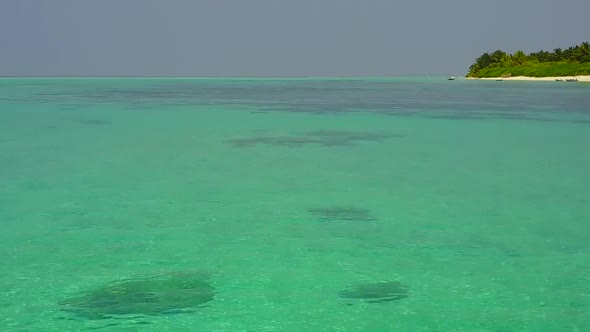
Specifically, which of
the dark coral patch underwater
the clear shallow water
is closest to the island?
the clear shallow water

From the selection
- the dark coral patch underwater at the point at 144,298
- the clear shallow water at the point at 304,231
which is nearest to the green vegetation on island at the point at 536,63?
the clear shallow water at the point at 304,231

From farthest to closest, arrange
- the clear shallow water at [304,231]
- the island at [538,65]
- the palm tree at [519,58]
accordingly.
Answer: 1. the palm tree at [519,58]
2. the island at [538,65]
3. the clear shallow water at [304,231]

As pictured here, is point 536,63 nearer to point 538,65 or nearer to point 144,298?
point 538,65

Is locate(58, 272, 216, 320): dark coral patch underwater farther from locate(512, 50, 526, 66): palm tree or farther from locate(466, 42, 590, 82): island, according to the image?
locate(512, 50, 526, 66): palm tree

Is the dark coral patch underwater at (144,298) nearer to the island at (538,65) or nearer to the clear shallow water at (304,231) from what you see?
the clear shallow water at (304,231)

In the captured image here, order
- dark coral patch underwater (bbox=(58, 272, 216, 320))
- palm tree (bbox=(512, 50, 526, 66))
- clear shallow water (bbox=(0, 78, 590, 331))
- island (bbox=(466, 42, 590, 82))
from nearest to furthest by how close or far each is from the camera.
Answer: dark coral patch underwater (bbox=(58, 272, 216, 320)) < clear shallow water (bbox=(0, 78, 590, 331)) < island (bbox=(466, 42, 590, 82)) < palm tree (bbox=(512, 50, 526, 66))

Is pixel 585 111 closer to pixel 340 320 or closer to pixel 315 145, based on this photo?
pixel 315 145
